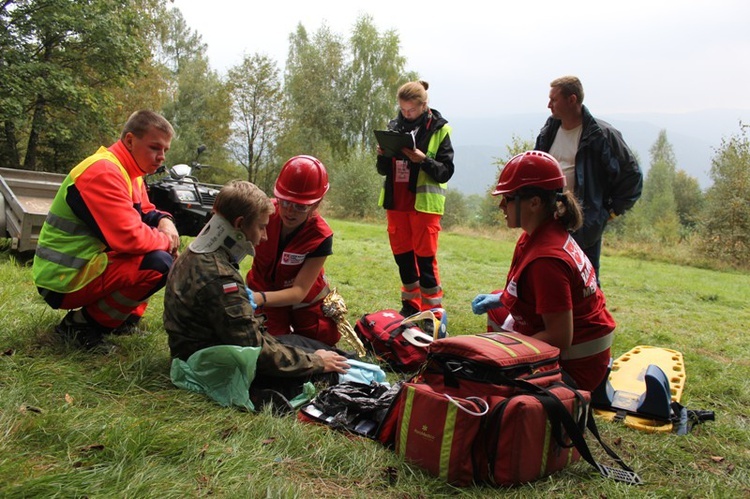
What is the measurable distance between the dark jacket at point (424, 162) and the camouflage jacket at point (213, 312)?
2.46 metres

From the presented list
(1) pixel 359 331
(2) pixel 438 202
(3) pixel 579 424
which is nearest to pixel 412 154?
(2) pixel 438 202

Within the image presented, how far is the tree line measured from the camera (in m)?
16.5

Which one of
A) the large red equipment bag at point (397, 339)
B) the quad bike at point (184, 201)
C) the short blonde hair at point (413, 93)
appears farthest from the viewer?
the quad bike at point (184, 201)

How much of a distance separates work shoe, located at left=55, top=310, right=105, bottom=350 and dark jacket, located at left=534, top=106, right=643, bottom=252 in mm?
3481

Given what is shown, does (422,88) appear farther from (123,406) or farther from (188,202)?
(188,202)

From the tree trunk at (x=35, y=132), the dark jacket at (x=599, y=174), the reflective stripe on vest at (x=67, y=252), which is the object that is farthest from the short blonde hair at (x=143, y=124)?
the tree trunk at (x=35, y=132)

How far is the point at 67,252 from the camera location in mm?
3115

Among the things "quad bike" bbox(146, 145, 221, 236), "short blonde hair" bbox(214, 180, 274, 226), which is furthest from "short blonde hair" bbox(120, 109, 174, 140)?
"quad bike" bbox(146, 145, 221, 236)

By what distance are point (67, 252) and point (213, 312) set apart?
1.13 metres

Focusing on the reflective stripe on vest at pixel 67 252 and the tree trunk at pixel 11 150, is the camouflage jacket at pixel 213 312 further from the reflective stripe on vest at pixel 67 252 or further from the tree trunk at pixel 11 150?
the tree trunk at pixel 11 150

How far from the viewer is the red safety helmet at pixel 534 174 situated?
2838mm

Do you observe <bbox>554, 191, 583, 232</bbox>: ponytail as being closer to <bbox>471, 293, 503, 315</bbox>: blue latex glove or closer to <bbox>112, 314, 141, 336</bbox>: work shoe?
<bbox>471, 293, 503, 315</bbox>: blue latex glove

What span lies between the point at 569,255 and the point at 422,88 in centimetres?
271

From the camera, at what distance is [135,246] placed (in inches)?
124
